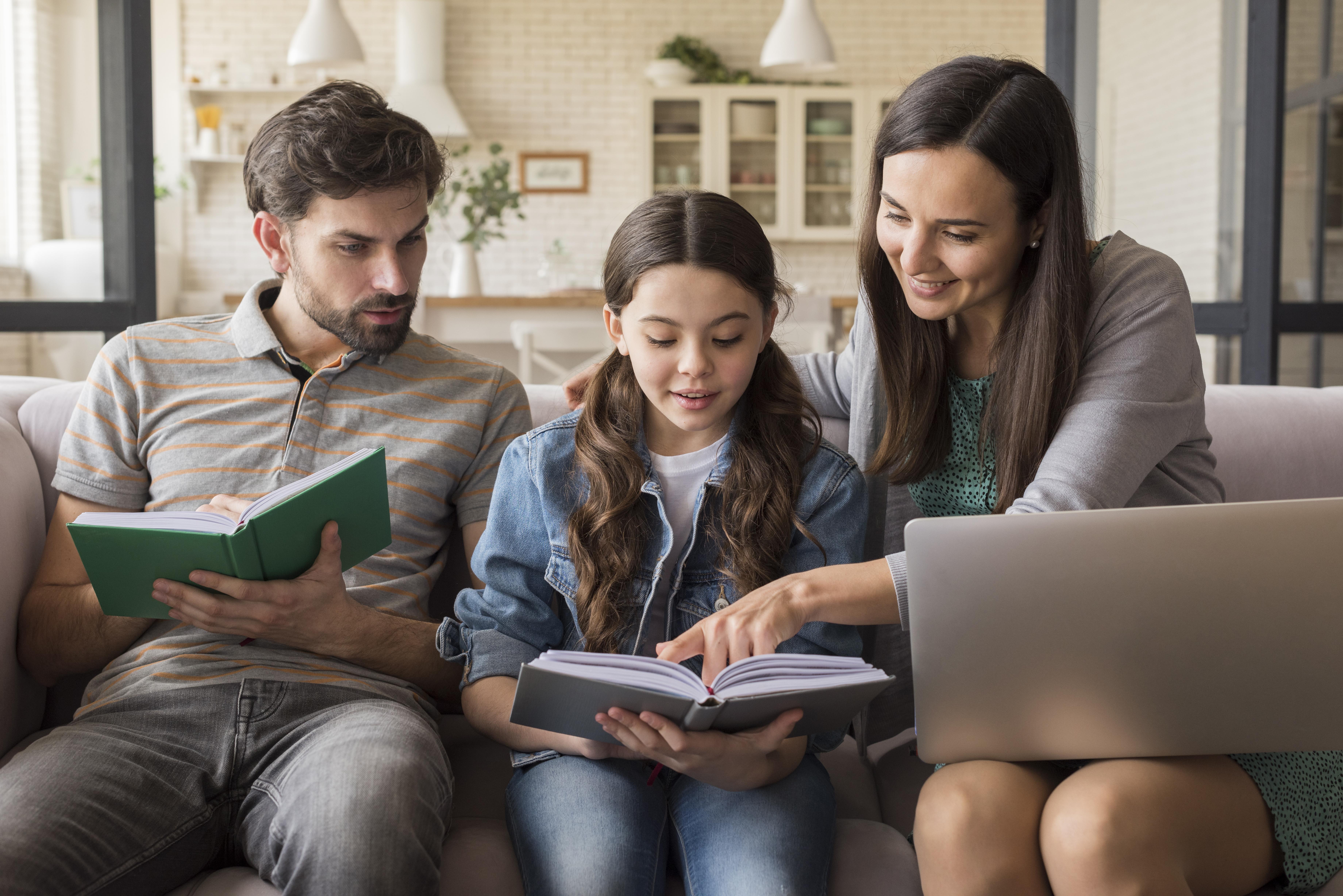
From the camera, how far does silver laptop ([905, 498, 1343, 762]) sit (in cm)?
92

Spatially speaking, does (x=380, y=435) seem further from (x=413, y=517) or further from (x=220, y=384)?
(x=220, y=384)

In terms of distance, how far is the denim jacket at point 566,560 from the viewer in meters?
1.30

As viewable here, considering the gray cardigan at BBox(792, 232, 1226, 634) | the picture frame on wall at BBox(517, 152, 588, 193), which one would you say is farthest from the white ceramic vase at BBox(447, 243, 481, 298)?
the gray cardigan at BBox(792, 232, 1226, 634)

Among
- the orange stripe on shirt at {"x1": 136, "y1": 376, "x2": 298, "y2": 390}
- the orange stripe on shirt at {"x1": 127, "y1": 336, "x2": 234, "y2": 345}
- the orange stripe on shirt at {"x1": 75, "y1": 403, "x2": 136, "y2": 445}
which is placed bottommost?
the orange stripe on shirt at {"x1": 75, "y1": 403, "x2": 136, "y2": 445}

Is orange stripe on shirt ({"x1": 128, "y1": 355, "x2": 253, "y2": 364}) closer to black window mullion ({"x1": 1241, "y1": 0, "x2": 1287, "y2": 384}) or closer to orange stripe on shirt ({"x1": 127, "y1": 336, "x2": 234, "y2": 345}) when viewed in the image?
orange stripe on shirt ({"x1": 127, "y1": 336, "x2": 234, "y2": 345})

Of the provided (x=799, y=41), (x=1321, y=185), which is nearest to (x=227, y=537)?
(x=1321, y=185)

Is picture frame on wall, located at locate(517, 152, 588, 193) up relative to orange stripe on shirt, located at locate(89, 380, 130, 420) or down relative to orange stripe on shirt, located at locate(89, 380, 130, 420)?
up

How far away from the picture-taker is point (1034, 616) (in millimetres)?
949

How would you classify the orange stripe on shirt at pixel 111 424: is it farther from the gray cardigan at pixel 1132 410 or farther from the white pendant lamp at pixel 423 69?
the white pendant lamp at pixel 423 69

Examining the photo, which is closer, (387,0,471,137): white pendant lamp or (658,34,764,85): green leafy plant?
(387,0,471,137): white pendant lamp

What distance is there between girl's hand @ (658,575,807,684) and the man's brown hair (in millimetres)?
791

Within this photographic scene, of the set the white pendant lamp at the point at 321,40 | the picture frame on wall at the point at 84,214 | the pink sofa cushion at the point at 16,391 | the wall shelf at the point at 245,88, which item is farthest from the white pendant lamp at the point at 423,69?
the pink sofa cushion at the point at 16,391

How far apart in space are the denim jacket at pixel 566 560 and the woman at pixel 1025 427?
14cm

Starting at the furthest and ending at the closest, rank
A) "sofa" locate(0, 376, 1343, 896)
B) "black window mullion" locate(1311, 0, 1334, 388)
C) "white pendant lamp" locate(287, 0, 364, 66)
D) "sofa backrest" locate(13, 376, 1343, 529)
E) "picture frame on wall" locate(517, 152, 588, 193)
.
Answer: "picture frame on wall" locate(517, 152, 588, 193), "white pendant lamp" locate(287, 0, 364, 66), "black window mullion" locate(1311, 0, 1334, 388), "sofa backrest" locate(13, 376, 1343, 529), "sofa" locate(0, 376, 1343, 896)
